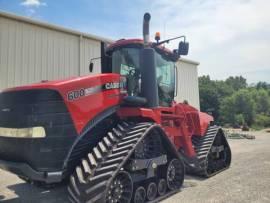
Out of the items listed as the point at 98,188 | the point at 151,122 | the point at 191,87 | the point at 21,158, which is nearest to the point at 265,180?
the point at 151,122

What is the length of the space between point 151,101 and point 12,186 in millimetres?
3606

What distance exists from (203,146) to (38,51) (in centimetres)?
782

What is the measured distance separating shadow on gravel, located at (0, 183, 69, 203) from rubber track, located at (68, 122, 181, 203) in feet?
→ 4.40

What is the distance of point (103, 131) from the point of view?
16.8 ft

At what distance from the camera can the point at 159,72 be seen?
6.50 meters

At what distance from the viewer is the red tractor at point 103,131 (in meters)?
4.20

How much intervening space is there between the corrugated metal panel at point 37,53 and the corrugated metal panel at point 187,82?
301 inches

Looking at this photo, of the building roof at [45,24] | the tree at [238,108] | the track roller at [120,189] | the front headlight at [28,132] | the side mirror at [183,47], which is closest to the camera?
the front headlight at [28,132]

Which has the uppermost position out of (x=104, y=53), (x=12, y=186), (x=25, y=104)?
(x=104, y=53)

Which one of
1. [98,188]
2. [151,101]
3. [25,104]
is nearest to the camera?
[98,188]

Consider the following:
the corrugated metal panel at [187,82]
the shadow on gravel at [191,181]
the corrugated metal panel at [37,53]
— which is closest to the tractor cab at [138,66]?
the shadow on gravel at [191,181]

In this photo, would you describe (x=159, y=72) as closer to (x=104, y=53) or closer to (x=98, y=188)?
(x=104, y=53)

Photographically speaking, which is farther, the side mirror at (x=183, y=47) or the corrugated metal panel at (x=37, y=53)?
the corrugated metal panel at (x=37, y=53)

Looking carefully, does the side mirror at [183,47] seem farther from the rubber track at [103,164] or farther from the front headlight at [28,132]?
the front headlight at [28,132]
